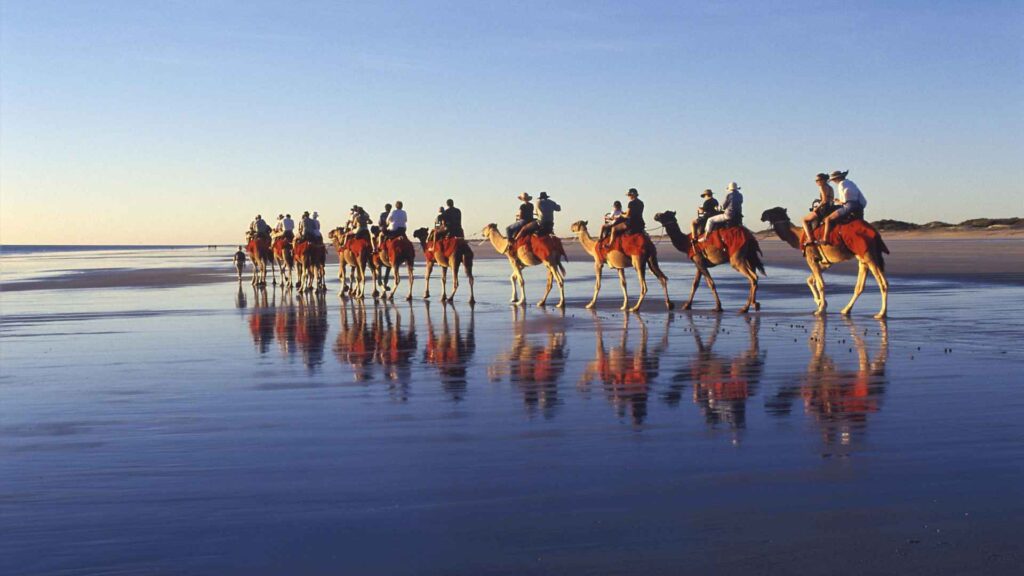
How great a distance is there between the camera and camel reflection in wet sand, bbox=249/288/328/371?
14719mm

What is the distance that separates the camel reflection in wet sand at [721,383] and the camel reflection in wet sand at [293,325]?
398 centimetres

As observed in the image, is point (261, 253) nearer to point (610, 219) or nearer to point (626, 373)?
point (610, 219)

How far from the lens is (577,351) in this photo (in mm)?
14117

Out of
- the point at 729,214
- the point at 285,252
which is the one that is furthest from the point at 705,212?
the point at 285,252

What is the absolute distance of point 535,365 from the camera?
12539mm

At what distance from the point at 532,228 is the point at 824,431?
16.6 m

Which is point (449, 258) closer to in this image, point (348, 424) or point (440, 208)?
point (440, 208)

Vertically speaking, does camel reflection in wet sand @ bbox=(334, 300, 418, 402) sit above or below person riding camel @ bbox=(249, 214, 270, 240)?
below

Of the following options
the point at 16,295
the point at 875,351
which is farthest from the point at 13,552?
the point at 16,295

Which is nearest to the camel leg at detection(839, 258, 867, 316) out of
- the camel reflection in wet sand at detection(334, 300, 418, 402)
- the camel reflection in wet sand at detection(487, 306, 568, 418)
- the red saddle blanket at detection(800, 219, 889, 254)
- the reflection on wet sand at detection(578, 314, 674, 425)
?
the red saddle blanket at detection(800, 219, 889, 254)

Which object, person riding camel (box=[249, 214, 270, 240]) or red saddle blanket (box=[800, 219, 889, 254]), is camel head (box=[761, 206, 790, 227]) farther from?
person riding camel (box=[249, 214, 270, 240])

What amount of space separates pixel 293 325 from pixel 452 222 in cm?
824

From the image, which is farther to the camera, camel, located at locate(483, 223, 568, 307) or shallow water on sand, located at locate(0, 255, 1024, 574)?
camel, located at locate(483, 223, 568, 307)

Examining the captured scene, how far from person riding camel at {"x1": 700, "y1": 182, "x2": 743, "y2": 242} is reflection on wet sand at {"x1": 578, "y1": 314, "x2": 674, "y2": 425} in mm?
5453
